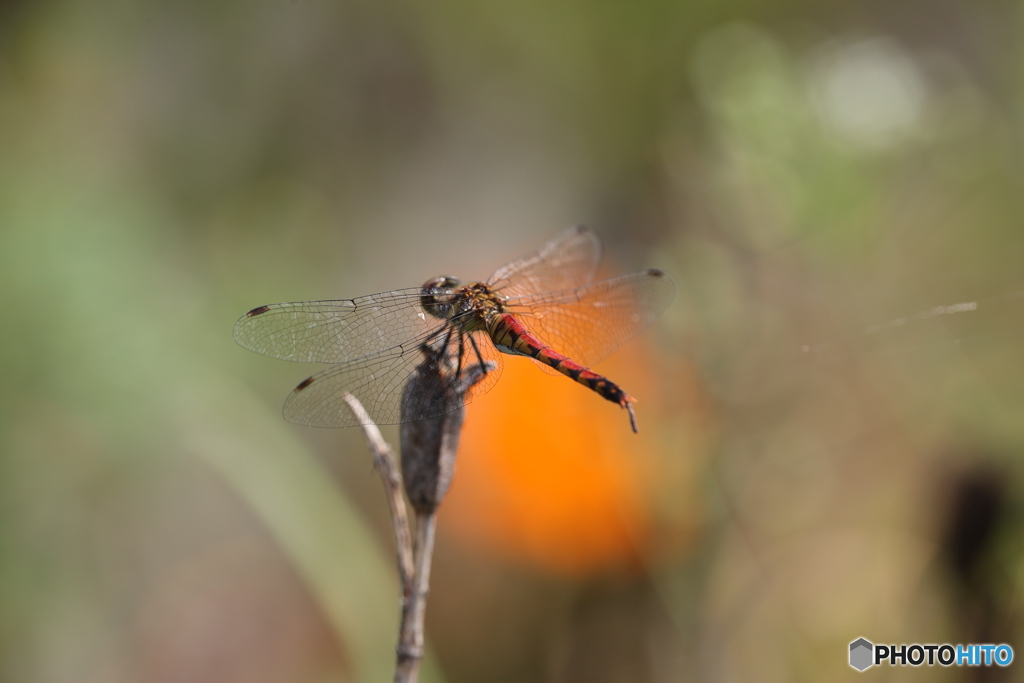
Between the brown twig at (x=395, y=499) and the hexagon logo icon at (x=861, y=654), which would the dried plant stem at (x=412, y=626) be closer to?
the brown twig at (x=395, y=499)

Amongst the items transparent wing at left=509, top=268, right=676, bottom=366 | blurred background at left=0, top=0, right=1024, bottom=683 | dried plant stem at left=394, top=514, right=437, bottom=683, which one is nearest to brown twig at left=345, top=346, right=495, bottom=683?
dried plant stem at left=394, top=514, right=437, bottom=683

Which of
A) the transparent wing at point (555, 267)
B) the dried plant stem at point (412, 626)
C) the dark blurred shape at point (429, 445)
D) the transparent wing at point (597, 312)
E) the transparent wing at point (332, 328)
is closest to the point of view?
the dried plant stem at point (412, 626)

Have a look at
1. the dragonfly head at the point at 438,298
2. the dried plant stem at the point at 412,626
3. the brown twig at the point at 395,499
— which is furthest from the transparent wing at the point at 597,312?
the dried plant stem at the point at 412,626

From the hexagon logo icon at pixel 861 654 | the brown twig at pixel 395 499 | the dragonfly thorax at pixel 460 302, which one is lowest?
the hexagon logo icon at pixel 861 654

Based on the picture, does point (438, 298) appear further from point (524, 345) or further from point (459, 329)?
point (524, 345)

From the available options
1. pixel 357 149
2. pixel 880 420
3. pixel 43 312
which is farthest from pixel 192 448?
pixel 880 420

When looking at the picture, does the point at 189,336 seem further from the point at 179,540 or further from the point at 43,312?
the point at 179,540

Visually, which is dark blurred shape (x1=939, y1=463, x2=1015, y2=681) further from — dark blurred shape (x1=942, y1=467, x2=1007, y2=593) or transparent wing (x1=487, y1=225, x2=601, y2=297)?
transparent wing (x1=487, y1=225, x2=601, y2=297)
